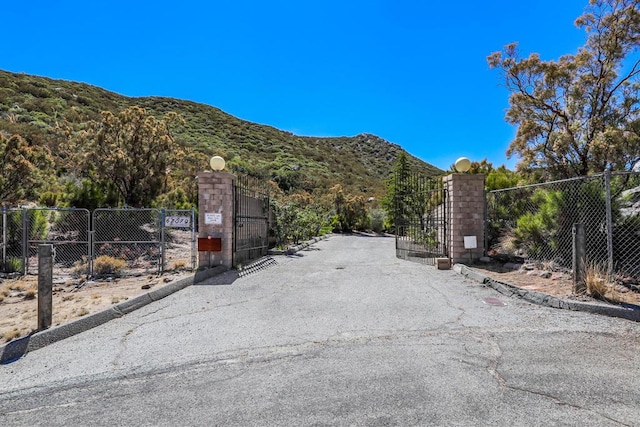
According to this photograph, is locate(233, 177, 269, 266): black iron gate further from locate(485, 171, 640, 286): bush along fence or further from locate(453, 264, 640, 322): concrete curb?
locate(485, 171, 640, 286): bush along fence

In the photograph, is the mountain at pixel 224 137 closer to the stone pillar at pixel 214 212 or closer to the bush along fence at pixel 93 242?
the bush along fence at pixel 93 242

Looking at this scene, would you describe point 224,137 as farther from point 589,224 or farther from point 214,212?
point 589,224

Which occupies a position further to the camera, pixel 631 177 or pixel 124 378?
pixel 631 177

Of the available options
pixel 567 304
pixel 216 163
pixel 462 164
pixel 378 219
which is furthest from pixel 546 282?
pixel 378 219

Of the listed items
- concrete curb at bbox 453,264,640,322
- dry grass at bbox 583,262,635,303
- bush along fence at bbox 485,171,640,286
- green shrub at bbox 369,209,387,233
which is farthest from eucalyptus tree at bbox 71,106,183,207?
green shrub at bbox 369,209,387,233

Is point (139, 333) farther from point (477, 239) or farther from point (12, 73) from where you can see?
point (12, 73)

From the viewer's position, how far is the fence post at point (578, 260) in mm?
6199

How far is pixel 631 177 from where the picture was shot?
923cm

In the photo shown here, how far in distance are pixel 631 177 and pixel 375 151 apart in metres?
64.6

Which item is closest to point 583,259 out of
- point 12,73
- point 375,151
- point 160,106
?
point 12,73

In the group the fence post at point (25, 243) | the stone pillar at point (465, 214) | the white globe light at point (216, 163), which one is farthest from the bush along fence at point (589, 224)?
the fence post at point (25, 243)

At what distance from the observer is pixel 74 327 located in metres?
5.30

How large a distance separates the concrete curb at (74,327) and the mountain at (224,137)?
1331cm

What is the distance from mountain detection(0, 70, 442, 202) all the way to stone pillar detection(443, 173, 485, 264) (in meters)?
13.4
